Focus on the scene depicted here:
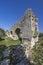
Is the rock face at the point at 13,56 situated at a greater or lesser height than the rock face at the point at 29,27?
lesser

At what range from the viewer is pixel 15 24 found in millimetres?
33250

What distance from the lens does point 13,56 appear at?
923 inches

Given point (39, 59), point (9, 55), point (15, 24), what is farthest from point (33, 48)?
point (15, 24)

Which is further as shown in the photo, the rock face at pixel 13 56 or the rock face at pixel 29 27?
the rock face at pixel 29 27

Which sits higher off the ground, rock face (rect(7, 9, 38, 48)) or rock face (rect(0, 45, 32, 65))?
rock face (rect(7, 9, 38, 48))

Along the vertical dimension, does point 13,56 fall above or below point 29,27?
below

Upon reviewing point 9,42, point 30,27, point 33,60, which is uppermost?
point 30,27

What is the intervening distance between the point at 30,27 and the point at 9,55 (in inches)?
342

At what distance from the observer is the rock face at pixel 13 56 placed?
22.4 metres

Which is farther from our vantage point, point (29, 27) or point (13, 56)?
point (29, 27)

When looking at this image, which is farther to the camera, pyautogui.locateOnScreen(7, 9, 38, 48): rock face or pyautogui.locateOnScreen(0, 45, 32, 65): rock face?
pyautogui.locateOnScreen(7, 9, 38, 48): rock face

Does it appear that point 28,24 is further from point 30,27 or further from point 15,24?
point 15,24

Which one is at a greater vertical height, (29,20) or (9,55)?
(29,20)

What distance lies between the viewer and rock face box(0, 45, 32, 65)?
22.4 metres
